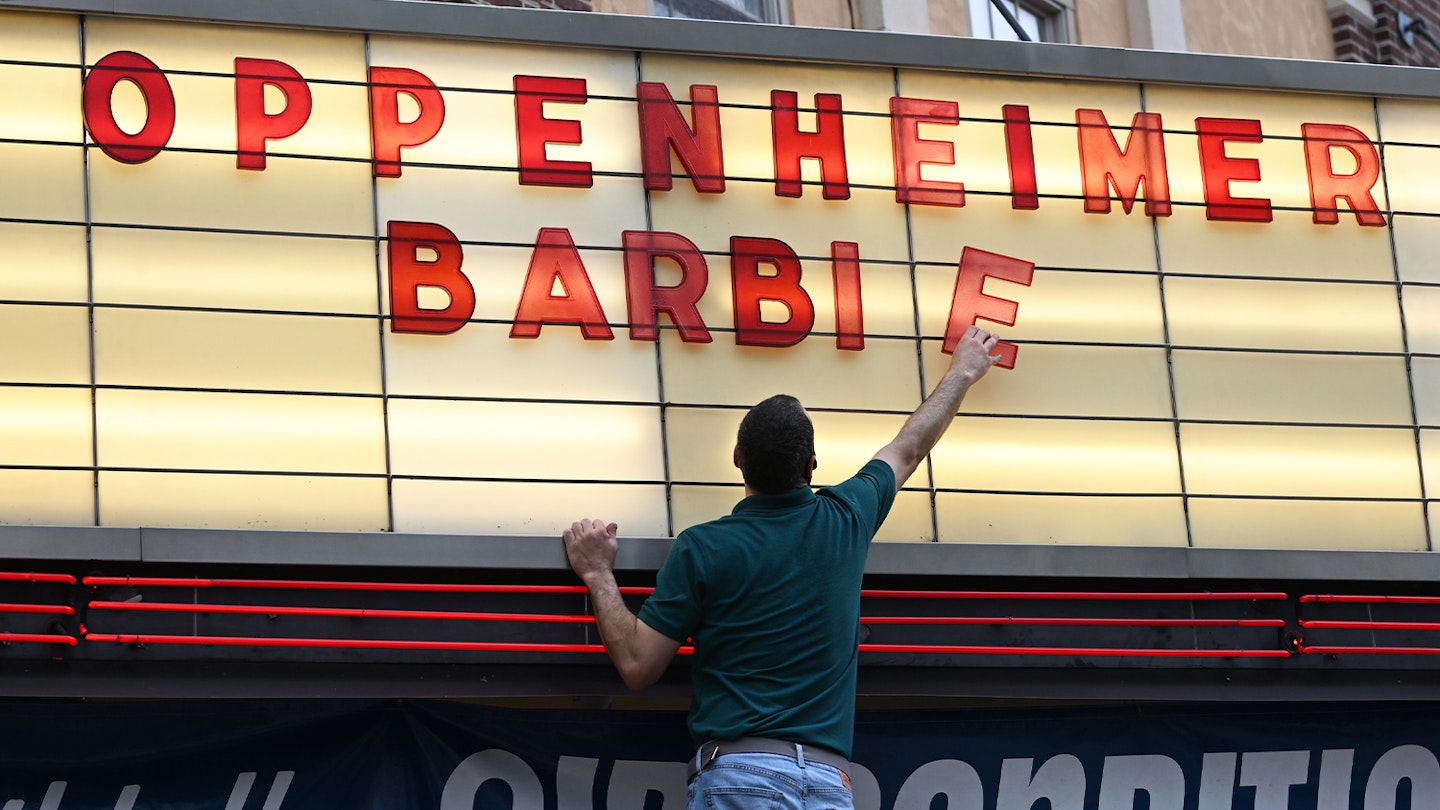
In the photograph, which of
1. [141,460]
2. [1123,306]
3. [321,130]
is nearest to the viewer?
[141,460]

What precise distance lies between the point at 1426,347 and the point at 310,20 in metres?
4.38

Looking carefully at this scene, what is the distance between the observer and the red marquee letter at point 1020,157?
6.96 meters

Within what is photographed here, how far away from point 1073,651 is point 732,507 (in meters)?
1.31

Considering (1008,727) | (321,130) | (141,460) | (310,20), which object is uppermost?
(310,20)

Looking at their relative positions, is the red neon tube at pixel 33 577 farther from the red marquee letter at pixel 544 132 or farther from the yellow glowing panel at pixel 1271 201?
the yellow glowing panel at pixel 1271 201

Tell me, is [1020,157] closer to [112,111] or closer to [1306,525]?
[1306,525]

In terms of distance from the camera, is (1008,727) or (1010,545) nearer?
(1010,545)

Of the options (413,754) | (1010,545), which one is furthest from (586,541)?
(1010,545)

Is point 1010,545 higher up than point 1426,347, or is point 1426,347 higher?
point 1426,347

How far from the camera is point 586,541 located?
5.97 m

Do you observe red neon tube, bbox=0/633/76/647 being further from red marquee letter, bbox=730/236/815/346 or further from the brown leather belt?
red marquee letter, bbox=730/236/815/346

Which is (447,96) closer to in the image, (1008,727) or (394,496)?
(394,496)

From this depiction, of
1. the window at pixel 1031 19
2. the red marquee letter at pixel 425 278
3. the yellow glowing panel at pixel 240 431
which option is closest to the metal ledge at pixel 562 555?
the yellow glowing panel at pixel 240 431

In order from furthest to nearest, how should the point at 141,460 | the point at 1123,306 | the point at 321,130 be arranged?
1. the point at 1123,306
2. the point at 321,130
3. the point at 141,460
